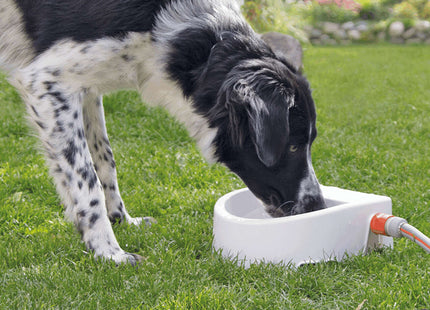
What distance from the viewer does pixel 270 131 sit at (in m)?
2.22

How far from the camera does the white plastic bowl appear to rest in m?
2.29

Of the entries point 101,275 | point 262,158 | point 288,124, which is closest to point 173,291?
point 101,275

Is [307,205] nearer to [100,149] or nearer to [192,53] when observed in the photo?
[192,53]

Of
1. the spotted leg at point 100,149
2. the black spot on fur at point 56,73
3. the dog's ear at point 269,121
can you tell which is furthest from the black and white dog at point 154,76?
the spotted leg at point 100,149

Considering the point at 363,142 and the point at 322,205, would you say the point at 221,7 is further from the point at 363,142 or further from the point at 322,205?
the point at 363,142

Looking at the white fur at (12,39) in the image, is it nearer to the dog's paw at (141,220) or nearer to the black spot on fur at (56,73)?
the black spot on fur at (56,73)

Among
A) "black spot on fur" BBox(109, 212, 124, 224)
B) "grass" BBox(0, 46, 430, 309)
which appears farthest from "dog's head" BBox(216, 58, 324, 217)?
"black spot on fur" BBox(109, 212, 124, 224)

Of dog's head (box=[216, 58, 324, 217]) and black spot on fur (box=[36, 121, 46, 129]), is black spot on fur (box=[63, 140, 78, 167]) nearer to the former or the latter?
black spot on fur (box=[36, 121, 46, 129])

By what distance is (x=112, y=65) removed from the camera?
2.57 meters

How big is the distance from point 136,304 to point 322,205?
1021 millimetres

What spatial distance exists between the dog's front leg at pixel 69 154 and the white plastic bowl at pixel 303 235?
0.46 m

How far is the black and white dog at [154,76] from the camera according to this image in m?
2.48

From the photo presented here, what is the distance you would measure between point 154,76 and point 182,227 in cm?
81

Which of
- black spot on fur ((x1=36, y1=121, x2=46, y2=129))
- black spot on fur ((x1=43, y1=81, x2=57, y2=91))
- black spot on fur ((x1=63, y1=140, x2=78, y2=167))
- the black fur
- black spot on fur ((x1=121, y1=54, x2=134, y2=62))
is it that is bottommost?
black spot on fur ((x1=63, y1=140, x2=78, y2=167))
